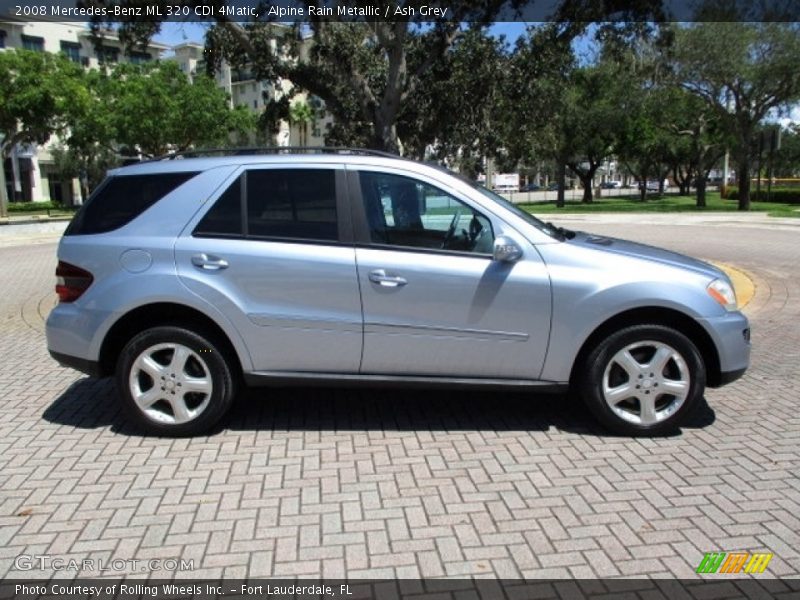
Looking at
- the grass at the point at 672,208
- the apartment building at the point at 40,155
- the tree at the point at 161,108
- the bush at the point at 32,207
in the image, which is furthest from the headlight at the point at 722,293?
the apartment building at the point at 40,155

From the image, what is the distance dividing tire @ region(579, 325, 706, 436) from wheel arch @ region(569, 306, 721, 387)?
0.22 ft

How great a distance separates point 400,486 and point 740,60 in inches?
1195

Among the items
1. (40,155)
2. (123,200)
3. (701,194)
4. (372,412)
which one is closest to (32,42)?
(40,155)

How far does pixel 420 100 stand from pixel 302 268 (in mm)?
10999

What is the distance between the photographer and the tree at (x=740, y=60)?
2806 cm

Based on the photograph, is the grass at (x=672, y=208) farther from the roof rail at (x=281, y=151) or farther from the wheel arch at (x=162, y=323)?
the wheel arch at (x=162, y=323)

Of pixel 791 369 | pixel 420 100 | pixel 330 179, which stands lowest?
pixel 791 369

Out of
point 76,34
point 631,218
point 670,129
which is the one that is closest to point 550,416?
point 631,218

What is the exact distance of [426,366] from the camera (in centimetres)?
429

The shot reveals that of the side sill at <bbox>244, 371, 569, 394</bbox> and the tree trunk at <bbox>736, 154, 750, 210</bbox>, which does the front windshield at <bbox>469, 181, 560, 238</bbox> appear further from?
the tree trunk at <bbox>736, 154, 750, 210</bbox>

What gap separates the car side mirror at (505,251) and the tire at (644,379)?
30.5 inches

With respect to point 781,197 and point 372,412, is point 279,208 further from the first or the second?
point 781,197

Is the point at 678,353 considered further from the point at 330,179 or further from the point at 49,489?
the point at 49,489

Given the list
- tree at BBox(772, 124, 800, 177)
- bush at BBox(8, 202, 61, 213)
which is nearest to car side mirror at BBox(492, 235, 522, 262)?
bush at BBox(8, 202, 61, 213)
